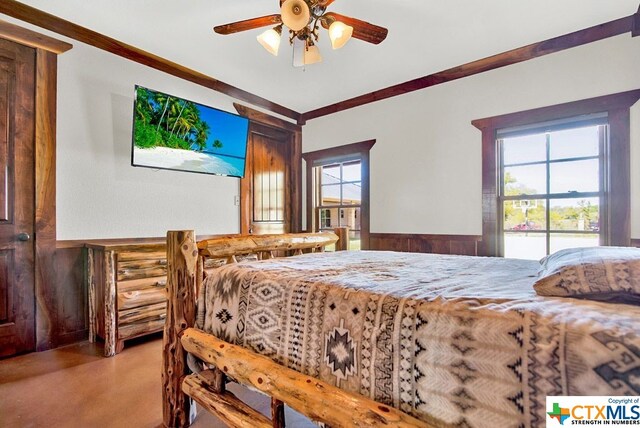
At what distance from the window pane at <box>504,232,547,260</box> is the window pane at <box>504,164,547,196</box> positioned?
1.33 feet

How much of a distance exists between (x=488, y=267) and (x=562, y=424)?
109cm

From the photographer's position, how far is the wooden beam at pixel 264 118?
3.86 metres

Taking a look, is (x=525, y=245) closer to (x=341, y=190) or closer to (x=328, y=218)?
(x=341, y=190)

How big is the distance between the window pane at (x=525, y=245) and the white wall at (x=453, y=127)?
0.29 metres

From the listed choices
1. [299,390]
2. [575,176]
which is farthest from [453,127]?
[299,390]

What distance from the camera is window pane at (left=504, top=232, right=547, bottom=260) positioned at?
2807 mm

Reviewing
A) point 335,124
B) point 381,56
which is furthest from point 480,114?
point 335,124

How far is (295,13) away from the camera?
1.89 metres

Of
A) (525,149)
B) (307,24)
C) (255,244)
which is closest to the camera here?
(255,244)

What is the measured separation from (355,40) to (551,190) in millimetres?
2244

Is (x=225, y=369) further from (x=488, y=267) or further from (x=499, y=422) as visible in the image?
(x=488, y=267)

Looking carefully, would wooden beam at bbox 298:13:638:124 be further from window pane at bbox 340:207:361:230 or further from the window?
window pane at bbox 340:207:361:230

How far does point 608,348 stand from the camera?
24.9 inches

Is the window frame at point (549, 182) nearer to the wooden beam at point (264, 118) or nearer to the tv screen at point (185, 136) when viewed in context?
the wooden beam at point (264, 118)
